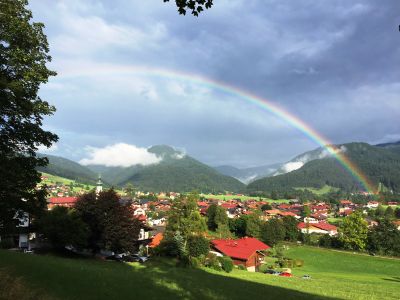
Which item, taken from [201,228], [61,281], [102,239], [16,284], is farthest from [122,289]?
[201,228]

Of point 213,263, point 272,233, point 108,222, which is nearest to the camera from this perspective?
point 108,222

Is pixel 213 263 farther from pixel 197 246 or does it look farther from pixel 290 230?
pixel 290 230

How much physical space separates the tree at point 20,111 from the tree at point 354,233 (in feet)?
291

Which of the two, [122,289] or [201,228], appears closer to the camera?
[122,289]

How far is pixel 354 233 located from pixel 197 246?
54877mm

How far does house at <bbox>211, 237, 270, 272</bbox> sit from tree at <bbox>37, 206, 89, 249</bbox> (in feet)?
99.6

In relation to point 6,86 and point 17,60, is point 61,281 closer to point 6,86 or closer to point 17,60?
point 6,86

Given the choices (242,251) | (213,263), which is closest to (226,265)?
(213,263)

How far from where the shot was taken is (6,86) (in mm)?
16469

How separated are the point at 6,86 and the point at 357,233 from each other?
93.9 meters

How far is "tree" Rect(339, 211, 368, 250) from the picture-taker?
9038 centimetres

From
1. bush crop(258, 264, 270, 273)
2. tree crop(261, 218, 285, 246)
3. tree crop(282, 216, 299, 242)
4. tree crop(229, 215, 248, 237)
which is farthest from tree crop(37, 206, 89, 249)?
tree crop(282, 216, 299, 242)

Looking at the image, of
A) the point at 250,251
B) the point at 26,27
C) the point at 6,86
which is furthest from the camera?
the point at 250,251

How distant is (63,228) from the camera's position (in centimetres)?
4075
